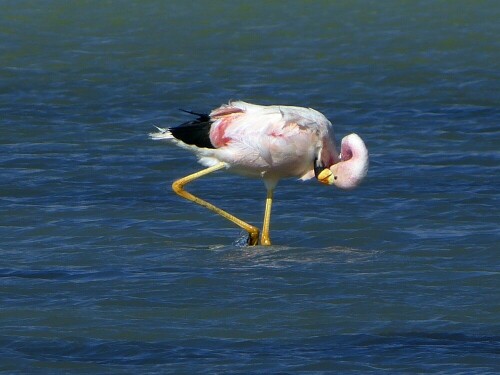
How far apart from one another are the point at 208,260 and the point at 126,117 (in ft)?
18.2

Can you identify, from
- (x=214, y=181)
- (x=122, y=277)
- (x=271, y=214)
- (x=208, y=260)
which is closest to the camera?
(x=122, y=277)

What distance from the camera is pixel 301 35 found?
18.9m

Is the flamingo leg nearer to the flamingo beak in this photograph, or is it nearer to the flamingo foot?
the flamingo foot

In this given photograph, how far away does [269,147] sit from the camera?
10.2 metres

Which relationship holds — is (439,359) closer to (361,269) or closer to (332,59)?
(361,269)

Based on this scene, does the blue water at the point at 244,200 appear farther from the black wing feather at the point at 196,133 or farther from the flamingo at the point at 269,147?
the black wing feather at the point at 196,133

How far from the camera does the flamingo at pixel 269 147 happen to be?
10.1 meters

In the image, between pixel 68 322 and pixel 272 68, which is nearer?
pixel 68 322

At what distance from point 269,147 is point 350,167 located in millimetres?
632

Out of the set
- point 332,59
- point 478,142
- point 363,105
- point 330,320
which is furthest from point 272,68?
point 330,320

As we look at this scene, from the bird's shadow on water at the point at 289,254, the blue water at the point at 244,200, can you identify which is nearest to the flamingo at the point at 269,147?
the bird's shadow on water at the point at 289,254

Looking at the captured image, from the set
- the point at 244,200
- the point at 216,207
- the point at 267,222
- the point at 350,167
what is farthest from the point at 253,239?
the point at 244,200

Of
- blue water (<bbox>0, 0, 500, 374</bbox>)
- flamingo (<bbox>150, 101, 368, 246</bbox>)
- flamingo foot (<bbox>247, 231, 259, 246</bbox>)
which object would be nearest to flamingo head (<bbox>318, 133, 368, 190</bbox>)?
flamingo (<bbox>150, 101, 368, 246</bbox>)

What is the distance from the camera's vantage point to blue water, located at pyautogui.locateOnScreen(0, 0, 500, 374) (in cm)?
762
